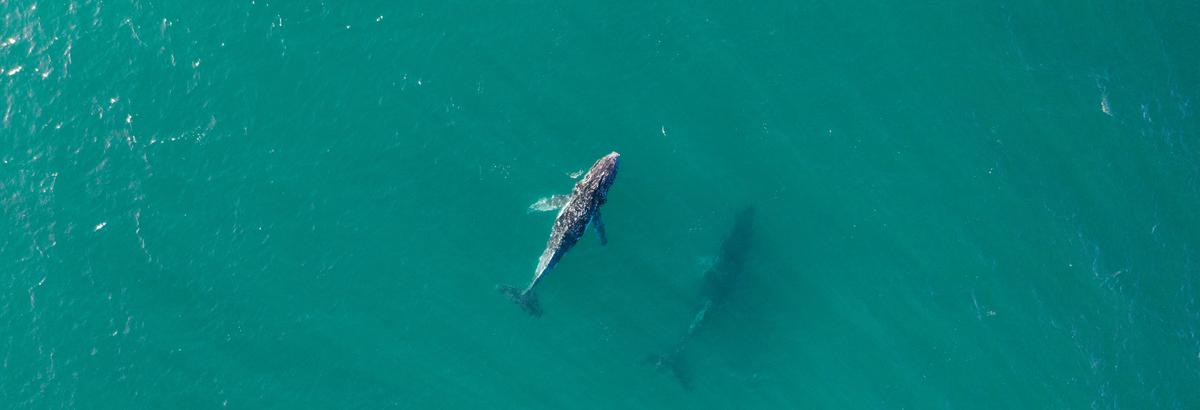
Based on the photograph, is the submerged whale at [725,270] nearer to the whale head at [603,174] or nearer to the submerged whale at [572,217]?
the submerged whale at [572,217]

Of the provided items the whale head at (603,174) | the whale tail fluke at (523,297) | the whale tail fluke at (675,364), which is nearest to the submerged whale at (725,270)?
the whale tail fluke at (675,364)

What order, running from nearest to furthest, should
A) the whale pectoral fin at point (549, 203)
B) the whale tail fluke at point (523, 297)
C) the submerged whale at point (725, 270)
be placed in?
the whale tail fluke at point (523, 297) → the whale pectoral fin at point (549, 203) → the submerged whale at point (725, 270)

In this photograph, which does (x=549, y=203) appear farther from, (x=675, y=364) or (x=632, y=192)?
(x=675, y=364)

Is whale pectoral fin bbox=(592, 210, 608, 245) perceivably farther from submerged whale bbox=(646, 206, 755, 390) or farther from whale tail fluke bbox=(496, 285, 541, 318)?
submerged whale bbox=(646, 206, 755, 390)

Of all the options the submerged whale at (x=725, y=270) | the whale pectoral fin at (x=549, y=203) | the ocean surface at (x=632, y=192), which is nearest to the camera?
the ocean surface at (x=632, y=192)

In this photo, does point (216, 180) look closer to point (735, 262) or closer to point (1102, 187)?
point (735, 262)

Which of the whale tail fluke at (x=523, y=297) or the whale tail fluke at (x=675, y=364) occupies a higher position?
the whale tail fluke at (x=523, y=297)

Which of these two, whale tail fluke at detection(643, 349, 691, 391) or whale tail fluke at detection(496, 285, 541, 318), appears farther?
whale tail fluke at detection(643, 349, 691, 391)


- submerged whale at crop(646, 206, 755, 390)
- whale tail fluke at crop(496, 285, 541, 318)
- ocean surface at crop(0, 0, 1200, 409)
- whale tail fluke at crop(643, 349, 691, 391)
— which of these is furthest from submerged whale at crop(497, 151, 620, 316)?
whale tail fluke at crop(643, 349, 691, 391)
